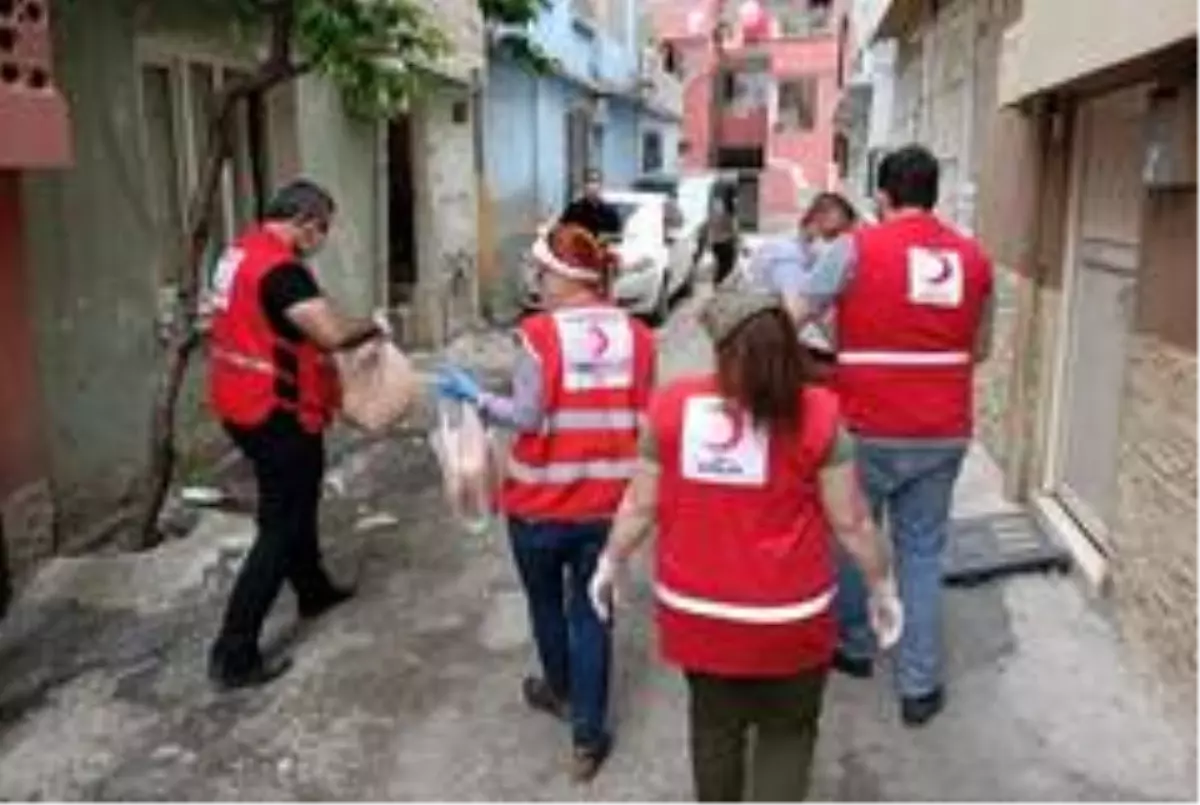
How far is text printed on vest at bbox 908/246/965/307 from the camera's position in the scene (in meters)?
4.51

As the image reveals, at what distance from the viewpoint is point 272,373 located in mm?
4996

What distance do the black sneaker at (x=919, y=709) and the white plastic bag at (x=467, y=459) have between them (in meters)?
1.55

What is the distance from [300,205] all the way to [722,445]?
2.45m

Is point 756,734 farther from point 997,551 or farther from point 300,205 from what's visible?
point 997,551

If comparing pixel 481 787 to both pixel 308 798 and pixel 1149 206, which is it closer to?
pixel 308 798

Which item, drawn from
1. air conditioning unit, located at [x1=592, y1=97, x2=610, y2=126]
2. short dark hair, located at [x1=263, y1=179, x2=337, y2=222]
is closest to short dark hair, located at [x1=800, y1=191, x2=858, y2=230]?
short dark hair, located at [x1=263, y1=179, x2=337, y2=222]

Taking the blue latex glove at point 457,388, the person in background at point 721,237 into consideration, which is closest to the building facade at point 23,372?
the blue latex glove at point 457,388

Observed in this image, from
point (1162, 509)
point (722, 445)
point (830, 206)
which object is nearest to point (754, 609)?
point (722, 445)

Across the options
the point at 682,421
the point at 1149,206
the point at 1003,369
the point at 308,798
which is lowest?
the point at 308,798

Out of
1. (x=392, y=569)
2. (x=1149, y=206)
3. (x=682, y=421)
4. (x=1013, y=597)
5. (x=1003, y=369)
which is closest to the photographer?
(x=682, y=421)

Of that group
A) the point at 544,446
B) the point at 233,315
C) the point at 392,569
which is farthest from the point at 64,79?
the point at 544,446

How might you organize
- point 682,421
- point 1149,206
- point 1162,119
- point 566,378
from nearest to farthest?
point 682,421 < point 566,378 < point 1162,119 < point 1149,206

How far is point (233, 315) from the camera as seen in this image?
16.3ft

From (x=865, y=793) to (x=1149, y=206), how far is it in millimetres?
2380
